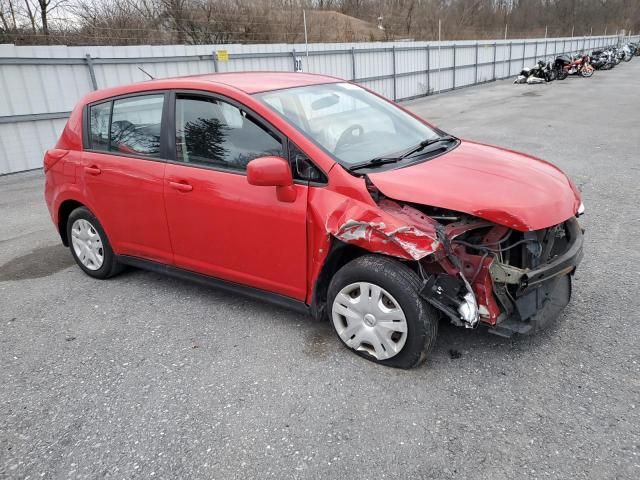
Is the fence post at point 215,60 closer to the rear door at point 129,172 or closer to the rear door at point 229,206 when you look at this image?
the rear door at point 129,172

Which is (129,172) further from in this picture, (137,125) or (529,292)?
(529,292)

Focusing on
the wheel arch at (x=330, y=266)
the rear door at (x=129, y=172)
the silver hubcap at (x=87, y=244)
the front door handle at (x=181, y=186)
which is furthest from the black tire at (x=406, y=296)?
the silver hubcap at (x=87, y=244)

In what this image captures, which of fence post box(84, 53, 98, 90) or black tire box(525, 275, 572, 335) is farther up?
fence post box(84, 53, 98, 90)

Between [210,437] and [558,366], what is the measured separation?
2.01 m

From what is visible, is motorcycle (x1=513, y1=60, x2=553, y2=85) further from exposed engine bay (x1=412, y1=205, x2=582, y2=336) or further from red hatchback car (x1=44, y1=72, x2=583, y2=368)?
exposed engine bay (x1=412, y1=205, x2=582, y2=336)

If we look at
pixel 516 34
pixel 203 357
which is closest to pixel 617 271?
pixel 203 357

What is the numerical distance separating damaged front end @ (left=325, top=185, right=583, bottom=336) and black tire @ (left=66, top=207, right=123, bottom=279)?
7.71 ft

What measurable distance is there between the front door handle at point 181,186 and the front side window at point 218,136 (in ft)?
0.54

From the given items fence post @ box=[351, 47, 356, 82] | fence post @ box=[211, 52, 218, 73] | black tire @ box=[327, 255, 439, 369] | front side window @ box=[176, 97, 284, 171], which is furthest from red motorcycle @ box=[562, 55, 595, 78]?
black tire @ box=[327, 255, 439, 369]

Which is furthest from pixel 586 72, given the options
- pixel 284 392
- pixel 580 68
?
pixel 284 392

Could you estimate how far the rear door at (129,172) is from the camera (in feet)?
12.1

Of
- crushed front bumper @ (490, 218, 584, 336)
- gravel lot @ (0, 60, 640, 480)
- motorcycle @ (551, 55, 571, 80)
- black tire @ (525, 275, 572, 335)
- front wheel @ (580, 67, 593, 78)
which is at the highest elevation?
crushed front bumper @ (490, 218, 584, 336)

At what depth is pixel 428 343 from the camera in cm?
279

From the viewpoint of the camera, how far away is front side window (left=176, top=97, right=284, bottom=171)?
3216 millimetres
